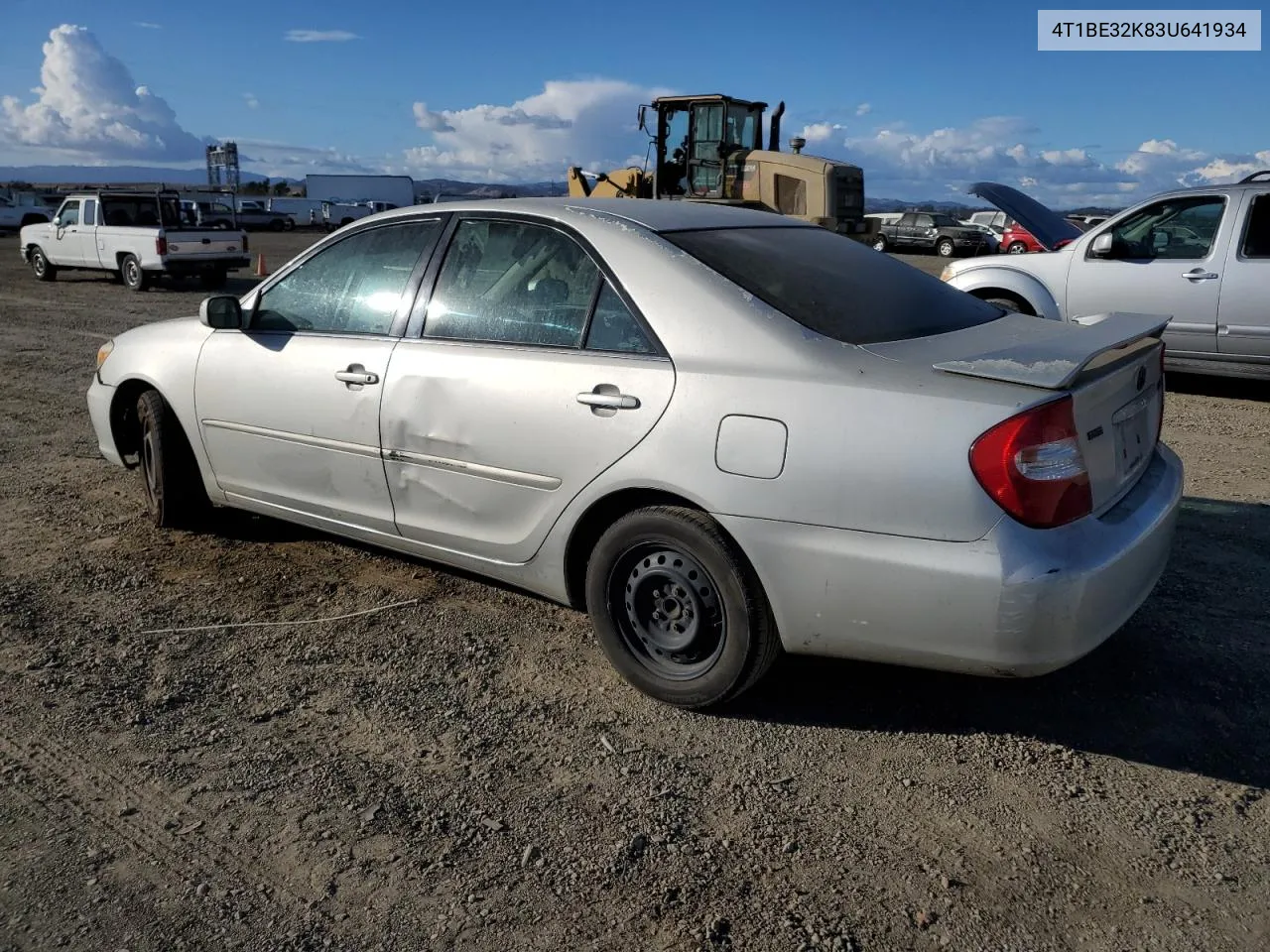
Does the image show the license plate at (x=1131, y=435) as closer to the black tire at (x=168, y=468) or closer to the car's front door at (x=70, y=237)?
the black tire at (x=168, y=468)

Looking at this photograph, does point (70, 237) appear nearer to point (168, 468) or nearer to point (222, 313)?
point (168, 468)

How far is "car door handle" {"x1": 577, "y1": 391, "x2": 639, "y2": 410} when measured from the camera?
129 inches

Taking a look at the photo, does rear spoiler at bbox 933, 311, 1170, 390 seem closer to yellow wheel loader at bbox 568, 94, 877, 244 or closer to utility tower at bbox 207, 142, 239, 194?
yellow wheel loader at bbox 568, 94, 877, 244

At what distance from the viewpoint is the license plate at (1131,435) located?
3.18 metres

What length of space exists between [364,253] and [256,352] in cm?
65

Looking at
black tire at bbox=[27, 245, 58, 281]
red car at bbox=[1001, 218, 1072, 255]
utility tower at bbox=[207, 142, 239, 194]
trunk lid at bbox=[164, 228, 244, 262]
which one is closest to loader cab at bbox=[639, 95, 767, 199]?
trunk lid at bbox=[164, 228, 244, 262]

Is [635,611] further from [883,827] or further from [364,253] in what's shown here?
[364,253]

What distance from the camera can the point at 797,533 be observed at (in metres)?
2.97

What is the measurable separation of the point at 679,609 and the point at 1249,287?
6949 millimetres

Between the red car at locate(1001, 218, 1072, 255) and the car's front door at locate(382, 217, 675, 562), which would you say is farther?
the red car at locate(1001, 218, 1072, 255)

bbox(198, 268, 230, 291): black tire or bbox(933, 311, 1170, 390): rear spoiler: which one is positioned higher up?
bbox(198, 268, 230, 291): black tire

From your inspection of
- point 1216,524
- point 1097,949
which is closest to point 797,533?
point 1097,949

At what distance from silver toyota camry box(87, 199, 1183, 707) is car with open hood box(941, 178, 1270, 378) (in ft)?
17.4

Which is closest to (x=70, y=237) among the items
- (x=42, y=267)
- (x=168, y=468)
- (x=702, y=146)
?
(x=42, y=267)
